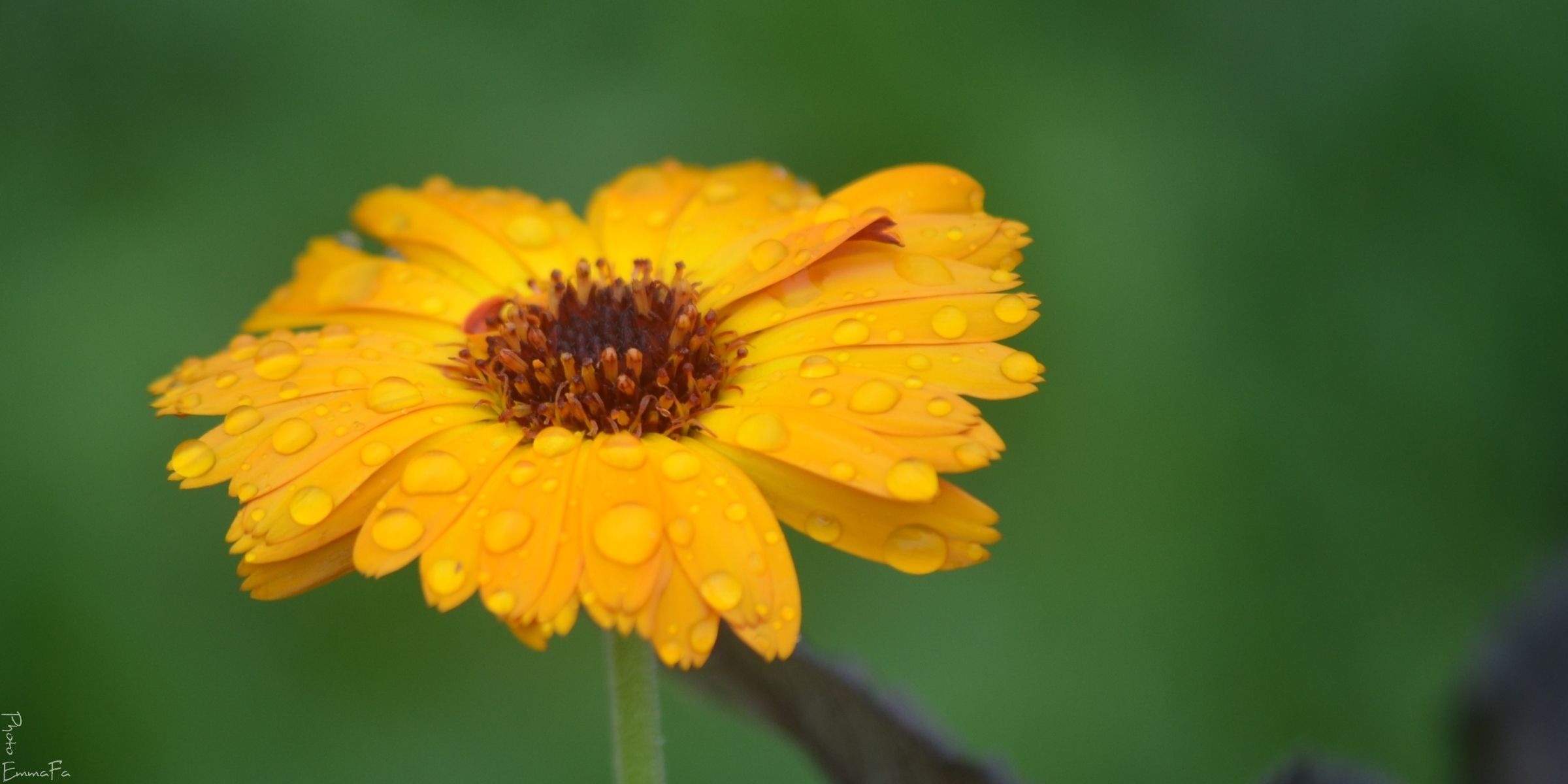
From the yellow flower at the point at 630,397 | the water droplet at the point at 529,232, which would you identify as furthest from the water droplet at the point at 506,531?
the water droplet at the point at 529,232

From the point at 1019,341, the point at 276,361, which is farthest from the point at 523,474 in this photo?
the point at 1019,341

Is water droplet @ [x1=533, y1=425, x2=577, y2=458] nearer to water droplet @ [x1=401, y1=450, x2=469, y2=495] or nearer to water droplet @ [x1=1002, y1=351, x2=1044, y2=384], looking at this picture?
water droplet @ [x1=401, y1=450, x2=469, y2=495]

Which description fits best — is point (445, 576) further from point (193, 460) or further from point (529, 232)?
point (529, 232)

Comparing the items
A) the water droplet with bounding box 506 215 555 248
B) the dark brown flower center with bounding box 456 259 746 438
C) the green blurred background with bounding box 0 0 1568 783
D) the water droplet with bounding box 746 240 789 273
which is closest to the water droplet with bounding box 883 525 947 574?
the dark brown flower center with bounding box 456 259 746 438

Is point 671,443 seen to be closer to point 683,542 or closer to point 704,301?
point 683,542

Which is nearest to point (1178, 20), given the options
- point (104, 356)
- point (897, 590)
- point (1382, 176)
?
point (1382, 176)

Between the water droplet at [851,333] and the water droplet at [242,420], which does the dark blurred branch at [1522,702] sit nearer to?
the water droplet at [851,333]
